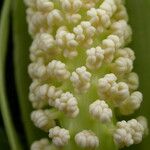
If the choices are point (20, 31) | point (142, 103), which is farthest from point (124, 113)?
point (20, 31)

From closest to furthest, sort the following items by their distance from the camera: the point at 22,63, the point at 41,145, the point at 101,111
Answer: the point at 101,111
the point at 41,145
the point at 22,63

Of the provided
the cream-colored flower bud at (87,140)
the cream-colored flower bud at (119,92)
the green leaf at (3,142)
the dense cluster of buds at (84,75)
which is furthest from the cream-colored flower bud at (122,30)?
the green leaf at (3,142)

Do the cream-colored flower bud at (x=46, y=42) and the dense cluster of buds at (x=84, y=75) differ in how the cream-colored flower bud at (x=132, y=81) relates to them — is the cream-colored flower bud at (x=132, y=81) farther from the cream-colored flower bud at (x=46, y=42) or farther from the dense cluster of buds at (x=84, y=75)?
the cream-colored flower bud at (x=46, y=42)

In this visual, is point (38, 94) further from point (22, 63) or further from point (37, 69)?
point (22, 63)

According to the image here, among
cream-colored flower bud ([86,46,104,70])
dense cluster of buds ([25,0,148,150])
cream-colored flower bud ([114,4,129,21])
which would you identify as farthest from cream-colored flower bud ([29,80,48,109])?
cream-colored flower bud ([114,4,129,21])

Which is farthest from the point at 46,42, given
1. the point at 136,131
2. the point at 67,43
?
the point at 136,131

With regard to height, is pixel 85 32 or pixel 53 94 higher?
pixel 85 32
